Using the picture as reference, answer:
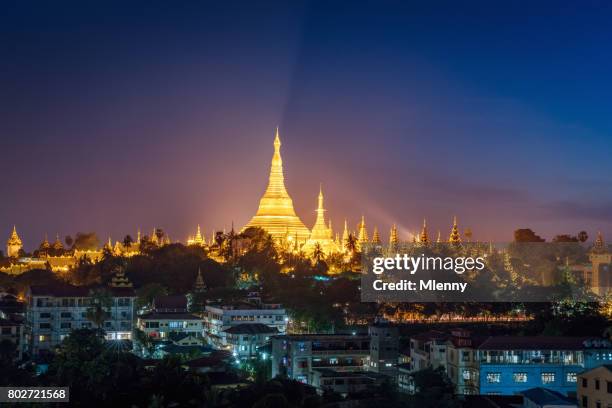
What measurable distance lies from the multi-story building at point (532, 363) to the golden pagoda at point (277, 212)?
150 feet

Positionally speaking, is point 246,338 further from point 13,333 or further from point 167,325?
point 13,333

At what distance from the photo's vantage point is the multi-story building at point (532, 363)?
1591 inches

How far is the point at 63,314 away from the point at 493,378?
2239 centimetres

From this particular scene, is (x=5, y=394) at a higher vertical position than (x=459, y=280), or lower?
lower

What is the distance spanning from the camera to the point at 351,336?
154ft

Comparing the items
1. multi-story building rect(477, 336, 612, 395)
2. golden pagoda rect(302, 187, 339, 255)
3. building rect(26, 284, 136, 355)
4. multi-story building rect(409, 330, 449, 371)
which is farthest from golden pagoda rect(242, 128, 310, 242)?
multi-story building rect(477, 336, 612, 395)

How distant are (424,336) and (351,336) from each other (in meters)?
3.54

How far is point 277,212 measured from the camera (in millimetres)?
91438

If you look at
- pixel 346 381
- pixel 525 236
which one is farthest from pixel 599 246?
pixel 346 381

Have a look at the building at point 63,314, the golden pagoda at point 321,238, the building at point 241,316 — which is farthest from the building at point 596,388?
the golden pagoda at point 321,238

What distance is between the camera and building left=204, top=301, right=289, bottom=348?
55844 mm

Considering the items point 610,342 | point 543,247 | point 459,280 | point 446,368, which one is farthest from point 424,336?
point 543,247

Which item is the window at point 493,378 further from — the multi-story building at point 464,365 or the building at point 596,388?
the building at point 596,388

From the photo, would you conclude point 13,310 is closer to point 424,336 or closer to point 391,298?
point 391,298
